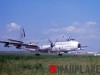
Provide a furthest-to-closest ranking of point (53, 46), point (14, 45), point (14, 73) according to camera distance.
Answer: point (53, 46)
point (14, 45)
point (14, 73)

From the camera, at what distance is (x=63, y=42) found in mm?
104188

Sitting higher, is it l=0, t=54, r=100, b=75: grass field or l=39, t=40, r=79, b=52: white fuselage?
l=39, t=40, r=79, b=52: white fuselage

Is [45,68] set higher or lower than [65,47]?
lower

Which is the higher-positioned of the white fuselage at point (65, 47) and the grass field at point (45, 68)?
the white fuselage at point (65, 47)

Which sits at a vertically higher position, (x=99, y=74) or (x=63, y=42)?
(x=63, y=42)

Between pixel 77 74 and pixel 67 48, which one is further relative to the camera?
pixel 67 48

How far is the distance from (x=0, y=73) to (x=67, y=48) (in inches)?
3366

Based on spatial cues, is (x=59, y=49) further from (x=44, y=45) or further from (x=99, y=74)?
(x=99, y=74)

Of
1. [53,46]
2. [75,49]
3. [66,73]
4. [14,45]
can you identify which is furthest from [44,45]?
[66,73]

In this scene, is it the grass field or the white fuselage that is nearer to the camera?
the grass field

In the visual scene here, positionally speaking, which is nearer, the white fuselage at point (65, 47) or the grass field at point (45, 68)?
the grass field at point (45, 68)

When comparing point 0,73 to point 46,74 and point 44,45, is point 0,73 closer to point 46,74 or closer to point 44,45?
point 46,74

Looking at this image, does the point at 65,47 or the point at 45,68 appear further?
the point at 65,47

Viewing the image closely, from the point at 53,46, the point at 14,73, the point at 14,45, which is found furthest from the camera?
the point at 53,46
